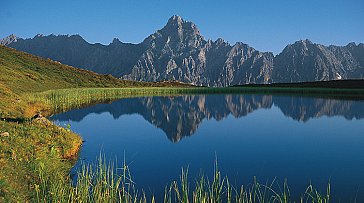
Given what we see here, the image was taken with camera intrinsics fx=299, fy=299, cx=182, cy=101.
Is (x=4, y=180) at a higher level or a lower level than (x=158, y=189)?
higher

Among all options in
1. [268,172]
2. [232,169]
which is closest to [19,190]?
[232,169]

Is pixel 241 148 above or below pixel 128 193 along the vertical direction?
below

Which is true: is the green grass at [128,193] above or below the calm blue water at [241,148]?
above

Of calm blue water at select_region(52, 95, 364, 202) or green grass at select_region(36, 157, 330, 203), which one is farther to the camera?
calm blue water at select_region(52, 95, 364, 202)

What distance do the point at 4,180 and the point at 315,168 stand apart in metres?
18.6

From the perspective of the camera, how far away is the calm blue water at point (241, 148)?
60.3ft

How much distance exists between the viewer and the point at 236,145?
2892 centimetres

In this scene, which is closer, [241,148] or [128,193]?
[128,193]

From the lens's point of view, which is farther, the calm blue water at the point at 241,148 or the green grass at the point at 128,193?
the calm blue water at the point at 241,148

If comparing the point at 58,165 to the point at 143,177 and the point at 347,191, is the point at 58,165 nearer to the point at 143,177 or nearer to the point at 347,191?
the point at 143,177

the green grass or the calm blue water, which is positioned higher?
the green grass

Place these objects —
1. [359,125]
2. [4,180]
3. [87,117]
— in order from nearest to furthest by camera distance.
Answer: [4,180] → [359,125] → [87,117]

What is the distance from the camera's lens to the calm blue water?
1839 cm

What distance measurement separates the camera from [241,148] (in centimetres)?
2753
